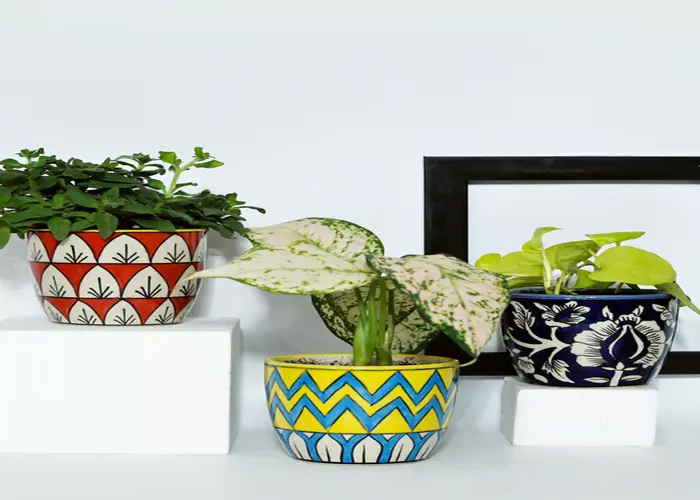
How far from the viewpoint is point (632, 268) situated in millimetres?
966

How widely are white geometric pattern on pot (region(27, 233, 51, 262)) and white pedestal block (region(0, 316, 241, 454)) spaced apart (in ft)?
0.24

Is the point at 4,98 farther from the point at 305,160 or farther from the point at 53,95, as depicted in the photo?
the point at 305,160

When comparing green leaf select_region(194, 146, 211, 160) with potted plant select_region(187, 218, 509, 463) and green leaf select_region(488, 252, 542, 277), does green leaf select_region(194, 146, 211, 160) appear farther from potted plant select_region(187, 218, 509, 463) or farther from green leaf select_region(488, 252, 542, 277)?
green leaf select_region(488, 252, 542, 277)

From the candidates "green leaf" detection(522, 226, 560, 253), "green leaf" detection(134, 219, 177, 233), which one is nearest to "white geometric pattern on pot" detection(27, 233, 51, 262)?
"green leaf" detection(134, 219, 177, 233)

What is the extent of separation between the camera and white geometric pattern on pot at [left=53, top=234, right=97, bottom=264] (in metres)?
0.95

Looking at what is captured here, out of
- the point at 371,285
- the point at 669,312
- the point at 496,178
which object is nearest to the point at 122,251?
the point at 371,285

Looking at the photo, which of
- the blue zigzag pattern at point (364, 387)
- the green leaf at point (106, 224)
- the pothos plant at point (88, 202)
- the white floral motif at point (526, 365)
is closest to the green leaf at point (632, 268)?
the white floral motif at point (526, 365)

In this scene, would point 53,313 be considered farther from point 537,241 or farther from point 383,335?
point 537,241

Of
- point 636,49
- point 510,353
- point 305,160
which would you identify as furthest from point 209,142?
point 636,49

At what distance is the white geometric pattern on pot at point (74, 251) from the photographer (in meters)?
0.95

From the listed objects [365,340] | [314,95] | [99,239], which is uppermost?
[314,95]

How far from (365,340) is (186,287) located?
8.4 inches

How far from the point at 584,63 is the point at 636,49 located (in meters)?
0.07

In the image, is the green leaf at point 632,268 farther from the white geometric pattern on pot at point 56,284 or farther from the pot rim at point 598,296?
the white geometric pattern on pot at point 56,284
